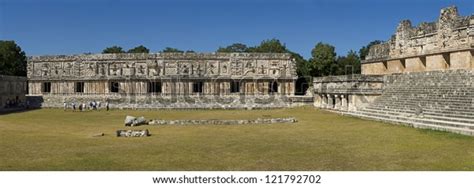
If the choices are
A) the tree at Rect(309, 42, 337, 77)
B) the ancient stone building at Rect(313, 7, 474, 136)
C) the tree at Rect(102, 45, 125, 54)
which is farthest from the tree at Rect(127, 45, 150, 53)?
the ancient stone building at Rect(313, 7, 474, 136)

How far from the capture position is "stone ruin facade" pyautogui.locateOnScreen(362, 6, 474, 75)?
66.0 ft

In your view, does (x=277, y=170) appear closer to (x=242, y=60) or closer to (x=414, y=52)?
(x=414, y=52)

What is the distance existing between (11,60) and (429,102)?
46.1 m

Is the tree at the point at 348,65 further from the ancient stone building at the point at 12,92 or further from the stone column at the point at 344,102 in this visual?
the ancient stone building at the point at 12,92

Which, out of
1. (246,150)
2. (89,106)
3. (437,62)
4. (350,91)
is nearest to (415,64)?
(437,62)

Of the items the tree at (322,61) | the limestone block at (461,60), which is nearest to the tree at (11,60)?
the tree at (322,61)

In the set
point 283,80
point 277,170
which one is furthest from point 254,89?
point 277,170

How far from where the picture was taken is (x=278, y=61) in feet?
114

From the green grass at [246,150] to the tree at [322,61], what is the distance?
35.4 m

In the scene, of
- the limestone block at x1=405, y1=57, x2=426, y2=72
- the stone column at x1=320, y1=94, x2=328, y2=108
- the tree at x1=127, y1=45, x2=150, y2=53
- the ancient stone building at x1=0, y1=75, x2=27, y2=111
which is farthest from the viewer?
the tree at x1=127, y1=45, x2=150, y2=53

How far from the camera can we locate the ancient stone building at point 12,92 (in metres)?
31.7

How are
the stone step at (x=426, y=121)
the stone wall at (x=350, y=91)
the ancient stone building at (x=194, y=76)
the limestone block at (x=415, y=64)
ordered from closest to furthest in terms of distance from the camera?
the stone step at (x=426, y=121)
the stone wall at (x=350, y=91)
the limestone block at (x=415, y=64)
the ancient stone building at (x=194, y=76)

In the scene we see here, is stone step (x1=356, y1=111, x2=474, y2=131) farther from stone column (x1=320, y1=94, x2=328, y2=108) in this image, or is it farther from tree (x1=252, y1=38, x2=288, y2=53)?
tree (x1=252, y1=38, x2=288, y2=53)

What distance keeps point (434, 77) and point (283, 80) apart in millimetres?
15651
